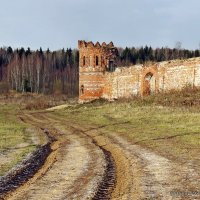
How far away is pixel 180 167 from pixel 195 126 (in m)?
7.80

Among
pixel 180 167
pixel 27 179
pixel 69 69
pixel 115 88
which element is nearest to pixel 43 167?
pixel 27 179

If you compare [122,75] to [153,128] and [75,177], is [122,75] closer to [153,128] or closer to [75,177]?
[153,128]

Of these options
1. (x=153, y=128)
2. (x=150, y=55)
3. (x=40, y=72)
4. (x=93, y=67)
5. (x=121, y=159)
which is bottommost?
(x=153, y=128)

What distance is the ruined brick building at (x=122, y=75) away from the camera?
2931cm

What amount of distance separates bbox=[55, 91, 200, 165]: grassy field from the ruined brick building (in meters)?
2.02

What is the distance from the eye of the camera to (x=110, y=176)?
30.1ft

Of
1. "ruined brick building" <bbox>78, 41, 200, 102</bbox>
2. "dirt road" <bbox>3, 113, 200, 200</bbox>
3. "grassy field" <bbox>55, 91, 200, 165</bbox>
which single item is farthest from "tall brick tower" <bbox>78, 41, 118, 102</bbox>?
A: "dirt road" <bbox>3, 113, 200, 200</bbox>

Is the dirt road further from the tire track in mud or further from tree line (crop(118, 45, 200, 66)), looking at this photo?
tree line (crop(118, 45, 200, 66))

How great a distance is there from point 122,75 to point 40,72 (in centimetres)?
6543

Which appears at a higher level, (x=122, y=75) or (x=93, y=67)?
(x=93, y=67)

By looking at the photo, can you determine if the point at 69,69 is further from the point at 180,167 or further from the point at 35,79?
the point at 180,167

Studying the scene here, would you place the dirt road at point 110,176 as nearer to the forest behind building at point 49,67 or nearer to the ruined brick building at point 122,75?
the ruined brick building at point 122,75

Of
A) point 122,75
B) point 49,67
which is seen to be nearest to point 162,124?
point 122,75

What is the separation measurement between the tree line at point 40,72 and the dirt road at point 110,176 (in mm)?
71259
